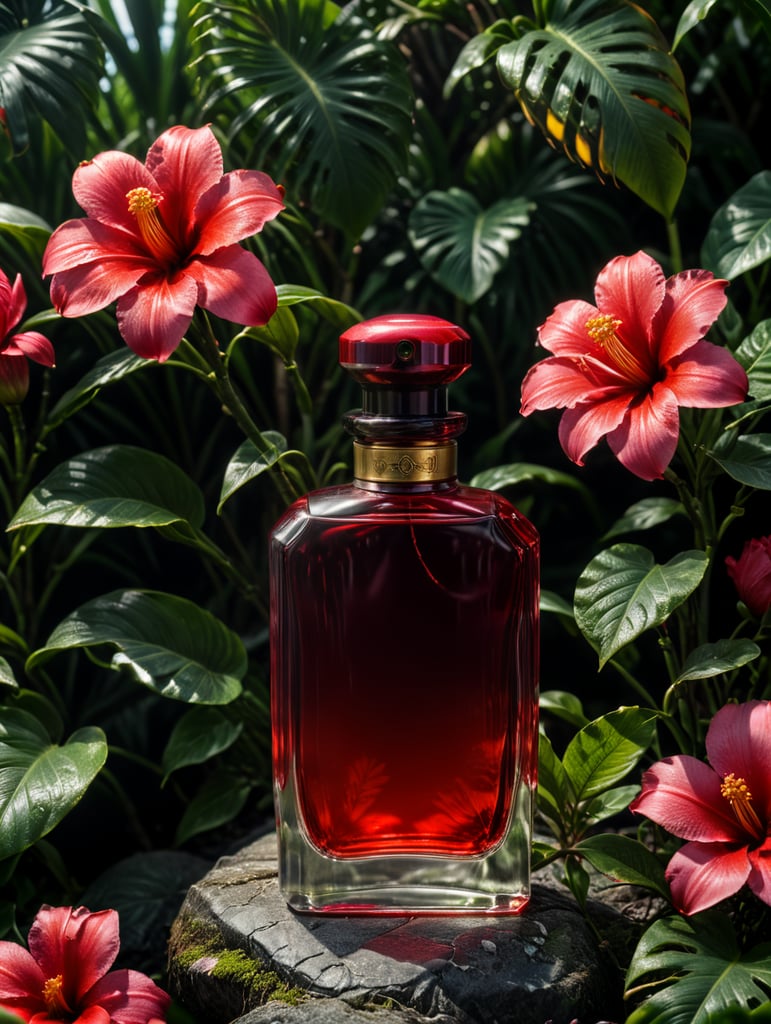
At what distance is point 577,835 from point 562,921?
9 centimetres

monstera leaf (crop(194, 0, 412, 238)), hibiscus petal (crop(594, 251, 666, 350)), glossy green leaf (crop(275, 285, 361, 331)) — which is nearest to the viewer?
hibiscus petal (crop(594, 251, 666, 350))

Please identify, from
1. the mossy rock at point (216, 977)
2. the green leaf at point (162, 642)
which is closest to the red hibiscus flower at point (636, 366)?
the green leaf at point (162, 642)

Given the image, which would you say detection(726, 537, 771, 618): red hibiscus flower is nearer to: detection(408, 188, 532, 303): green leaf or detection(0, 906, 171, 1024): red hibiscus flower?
detection(408, 188, 532, 303): green leaf

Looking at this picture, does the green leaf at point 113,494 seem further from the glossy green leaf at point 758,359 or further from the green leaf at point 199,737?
the glossy green leaf at point 758,359

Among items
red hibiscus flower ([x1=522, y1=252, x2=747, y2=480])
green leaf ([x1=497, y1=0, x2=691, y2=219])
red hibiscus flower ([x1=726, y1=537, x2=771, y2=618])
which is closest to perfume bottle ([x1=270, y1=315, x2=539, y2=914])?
red hibiscus flower ([x1=522, y1=252, x2=747, y2=480])

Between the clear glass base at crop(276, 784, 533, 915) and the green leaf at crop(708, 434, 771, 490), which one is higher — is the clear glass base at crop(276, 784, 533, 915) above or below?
below

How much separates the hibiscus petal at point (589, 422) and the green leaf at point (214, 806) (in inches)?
24.9

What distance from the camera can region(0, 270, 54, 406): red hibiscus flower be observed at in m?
1.15

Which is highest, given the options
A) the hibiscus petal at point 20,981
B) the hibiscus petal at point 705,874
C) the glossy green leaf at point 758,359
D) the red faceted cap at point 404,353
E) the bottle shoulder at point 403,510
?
the red faceted cap at point 404,353

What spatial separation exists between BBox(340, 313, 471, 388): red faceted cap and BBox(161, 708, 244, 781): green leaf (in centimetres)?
48

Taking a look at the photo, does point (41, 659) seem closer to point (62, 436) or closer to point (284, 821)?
point (284, 821)

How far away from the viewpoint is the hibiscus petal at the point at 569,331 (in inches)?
43.3

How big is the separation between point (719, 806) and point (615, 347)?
1.37 ft

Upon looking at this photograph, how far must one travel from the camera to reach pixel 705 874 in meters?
1.00
